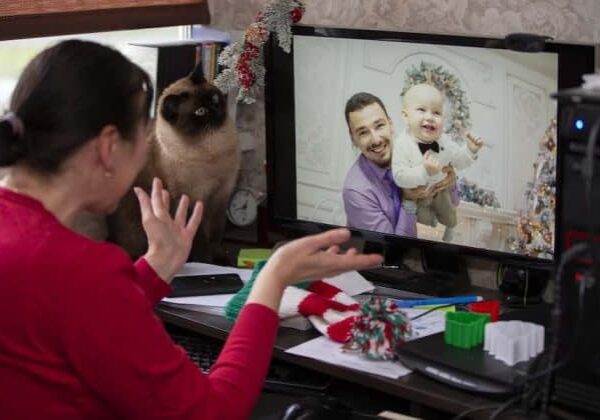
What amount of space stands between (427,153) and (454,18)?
308 millimetres

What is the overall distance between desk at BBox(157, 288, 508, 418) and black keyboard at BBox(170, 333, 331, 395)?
0.16 feet

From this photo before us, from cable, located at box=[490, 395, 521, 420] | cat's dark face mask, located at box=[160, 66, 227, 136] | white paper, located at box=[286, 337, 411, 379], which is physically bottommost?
cable, located at box=[490, 395, 521, 420]

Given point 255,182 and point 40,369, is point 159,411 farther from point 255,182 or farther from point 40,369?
point 255,182

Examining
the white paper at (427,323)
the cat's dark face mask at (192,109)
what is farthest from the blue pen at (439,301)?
the cat's dark face mask at (192,109)

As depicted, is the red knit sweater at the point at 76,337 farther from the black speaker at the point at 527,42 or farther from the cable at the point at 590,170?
the black speaker at the point at 527,42

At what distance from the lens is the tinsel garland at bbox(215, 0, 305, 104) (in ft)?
7.14

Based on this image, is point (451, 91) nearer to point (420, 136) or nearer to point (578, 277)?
point (420, 136)

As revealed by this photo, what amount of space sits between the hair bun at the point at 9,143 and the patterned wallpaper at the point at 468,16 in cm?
102

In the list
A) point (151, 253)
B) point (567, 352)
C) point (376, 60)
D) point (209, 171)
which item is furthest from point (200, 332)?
point (567, 352)

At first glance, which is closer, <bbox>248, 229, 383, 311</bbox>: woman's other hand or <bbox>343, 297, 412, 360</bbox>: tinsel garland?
<bbox>248, 229, 383, 311</bbox>: woman's other hand

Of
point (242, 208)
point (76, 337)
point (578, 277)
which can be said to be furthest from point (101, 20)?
point (578, 277)

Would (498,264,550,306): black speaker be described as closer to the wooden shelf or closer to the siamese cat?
the siamese cat

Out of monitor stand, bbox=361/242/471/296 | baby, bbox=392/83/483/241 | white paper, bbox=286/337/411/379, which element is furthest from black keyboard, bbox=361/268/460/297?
white paper, bbox=286/337/411/379

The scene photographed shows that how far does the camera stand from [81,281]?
120 cm
